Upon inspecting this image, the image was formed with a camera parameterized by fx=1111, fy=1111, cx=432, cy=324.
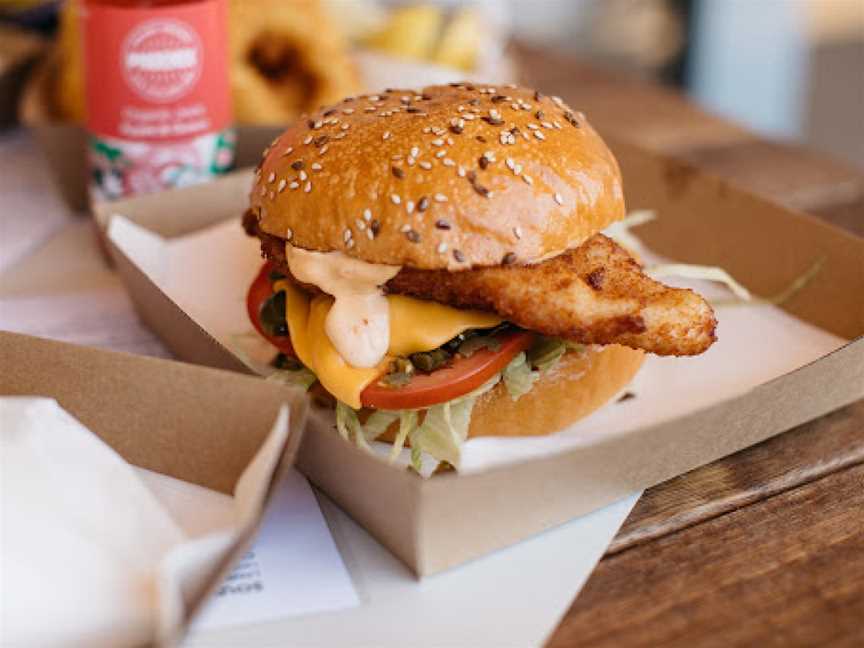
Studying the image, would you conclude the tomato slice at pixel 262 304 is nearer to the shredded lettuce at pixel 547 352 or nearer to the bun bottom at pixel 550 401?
the bun bottom at pixel 550 401

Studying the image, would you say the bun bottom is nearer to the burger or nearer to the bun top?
the burger

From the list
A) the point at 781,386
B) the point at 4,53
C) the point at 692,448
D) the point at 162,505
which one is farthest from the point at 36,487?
the point at 4,53

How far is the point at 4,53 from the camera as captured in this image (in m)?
2.41

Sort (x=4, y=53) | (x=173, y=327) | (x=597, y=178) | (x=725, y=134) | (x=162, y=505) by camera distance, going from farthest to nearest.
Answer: (x=725, y=134)
(x=4, y=53)
(x=173, y=327)
(x=597, y=178)
(x=162, y=505)

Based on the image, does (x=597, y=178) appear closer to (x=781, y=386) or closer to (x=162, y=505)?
(x=781, y=386)

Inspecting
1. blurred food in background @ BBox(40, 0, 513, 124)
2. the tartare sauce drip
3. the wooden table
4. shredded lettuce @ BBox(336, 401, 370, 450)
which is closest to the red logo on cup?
blurred food in background @ BBox(40, 0, 513, 124)

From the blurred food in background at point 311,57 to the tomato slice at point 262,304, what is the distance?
25.6 inches

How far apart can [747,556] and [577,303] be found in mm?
348

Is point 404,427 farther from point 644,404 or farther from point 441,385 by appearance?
point 644,404

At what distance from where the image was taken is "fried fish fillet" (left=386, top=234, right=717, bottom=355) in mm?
1333

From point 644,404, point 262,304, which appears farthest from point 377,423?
point 644,404

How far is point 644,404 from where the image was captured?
1.56m

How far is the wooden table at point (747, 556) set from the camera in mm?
1115

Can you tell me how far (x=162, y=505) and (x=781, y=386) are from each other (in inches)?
28.7
